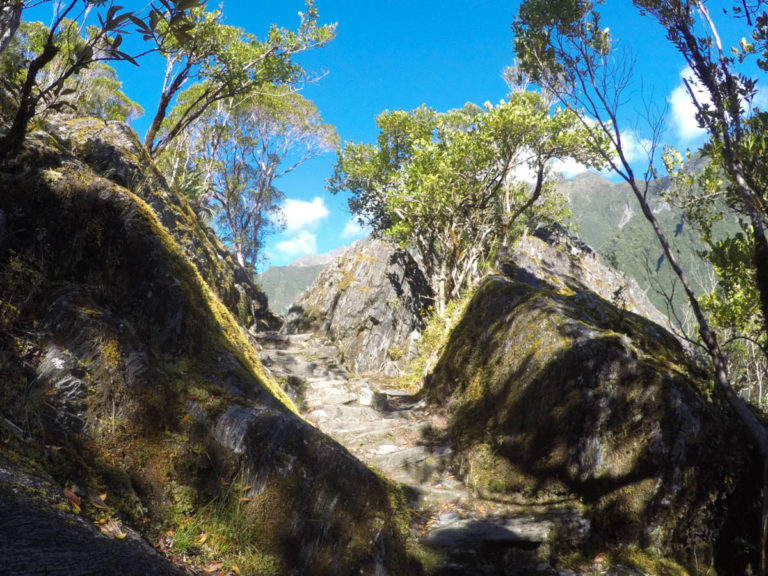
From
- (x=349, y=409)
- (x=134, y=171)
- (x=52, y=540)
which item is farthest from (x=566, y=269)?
(x=52, y=540)

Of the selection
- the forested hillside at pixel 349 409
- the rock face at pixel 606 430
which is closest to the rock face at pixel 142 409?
the forested hillside at pixel 349 409

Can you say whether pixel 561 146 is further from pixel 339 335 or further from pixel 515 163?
pixel 339 335

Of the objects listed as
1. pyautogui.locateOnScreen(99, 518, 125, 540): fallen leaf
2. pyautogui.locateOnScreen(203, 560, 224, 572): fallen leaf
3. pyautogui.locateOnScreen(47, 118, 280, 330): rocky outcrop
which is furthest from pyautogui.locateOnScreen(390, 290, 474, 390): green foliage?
pyautogui.locateOnScreen(99, 518, 125, 540): fallen leaf

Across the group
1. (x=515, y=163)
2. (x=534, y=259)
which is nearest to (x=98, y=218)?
(x=515, y=163)

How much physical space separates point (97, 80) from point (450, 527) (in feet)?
121

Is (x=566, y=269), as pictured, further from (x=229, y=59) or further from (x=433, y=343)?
(x=229, y=59)

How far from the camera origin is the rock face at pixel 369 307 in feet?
49.8

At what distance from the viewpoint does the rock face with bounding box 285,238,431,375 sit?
49.8 feet

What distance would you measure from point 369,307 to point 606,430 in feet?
37.4

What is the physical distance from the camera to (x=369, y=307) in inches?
639

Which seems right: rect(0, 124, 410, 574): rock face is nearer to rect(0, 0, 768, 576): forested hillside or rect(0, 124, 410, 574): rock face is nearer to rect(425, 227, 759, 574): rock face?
rect(0, 0, 768, 576): forested hillside

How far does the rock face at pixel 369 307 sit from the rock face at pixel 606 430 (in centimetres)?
694

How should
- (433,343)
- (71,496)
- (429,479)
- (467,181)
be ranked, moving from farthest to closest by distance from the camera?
(467,181) < (433,343) < (429,479) < (71,496)

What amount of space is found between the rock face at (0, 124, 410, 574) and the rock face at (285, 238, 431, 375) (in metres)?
9.99
